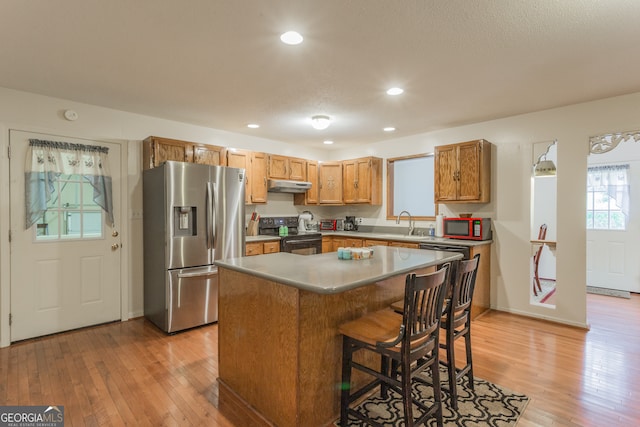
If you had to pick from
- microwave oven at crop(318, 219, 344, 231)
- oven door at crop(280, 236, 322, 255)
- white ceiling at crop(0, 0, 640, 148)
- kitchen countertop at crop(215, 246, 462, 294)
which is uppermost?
white ceiling at crop(0, 0, 640, 148)

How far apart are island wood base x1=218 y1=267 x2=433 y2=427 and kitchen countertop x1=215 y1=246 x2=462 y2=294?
3.4 inches

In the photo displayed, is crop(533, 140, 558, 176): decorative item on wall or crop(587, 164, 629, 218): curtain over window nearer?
crop(533, 140, 558, 176): decorative item on wall

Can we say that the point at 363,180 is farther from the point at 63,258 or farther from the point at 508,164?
the point at 63,258

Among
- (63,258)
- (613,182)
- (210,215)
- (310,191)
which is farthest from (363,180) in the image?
(63,258)

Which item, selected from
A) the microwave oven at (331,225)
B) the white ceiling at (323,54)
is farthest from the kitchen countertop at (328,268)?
the microwave oven at (331,225)

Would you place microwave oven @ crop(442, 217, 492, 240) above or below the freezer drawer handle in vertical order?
above

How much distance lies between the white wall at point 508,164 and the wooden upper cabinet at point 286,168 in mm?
884

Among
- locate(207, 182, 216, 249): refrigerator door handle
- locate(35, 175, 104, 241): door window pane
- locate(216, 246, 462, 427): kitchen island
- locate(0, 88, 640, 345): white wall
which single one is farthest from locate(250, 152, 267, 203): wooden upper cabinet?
locate(216, 246, 462, 427): kitchen island

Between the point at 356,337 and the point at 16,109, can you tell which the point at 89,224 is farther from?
the point at 356,337

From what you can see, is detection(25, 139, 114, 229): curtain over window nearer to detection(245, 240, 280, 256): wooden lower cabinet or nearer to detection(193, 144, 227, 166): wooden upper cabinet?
detection(193, 144, 227, 166): wooden upper cabinet

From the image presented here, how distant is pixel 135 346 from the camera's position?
3.11 m

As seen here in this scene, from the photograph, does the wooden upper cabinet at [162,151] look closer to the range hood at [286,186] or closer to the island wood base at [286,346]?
the range hood at [286,186]

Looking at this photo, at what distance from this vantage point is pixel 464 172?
4.15 m

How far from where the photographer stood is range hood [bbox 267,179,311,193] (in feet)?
16.3
